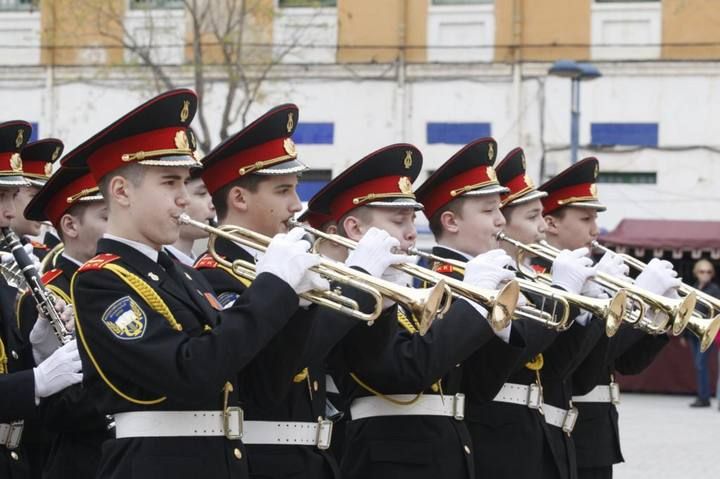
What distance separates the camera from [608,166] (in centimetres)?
2494

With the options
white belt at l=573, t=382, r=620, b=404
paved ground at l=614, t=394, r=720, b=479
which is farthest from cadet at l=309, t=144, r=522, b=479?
paved ground at l=614, t=394, r=720, b=479

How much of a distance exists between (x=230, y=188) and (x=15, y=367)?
1122 mm

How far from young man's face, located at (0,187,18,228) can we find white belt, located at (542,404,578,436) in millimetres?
2698

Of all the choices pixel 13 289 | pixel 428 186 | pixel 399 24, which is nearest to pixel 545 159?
pixel 399 24

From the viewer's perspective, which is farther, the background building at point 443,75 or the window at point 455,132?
the window at point 455,132

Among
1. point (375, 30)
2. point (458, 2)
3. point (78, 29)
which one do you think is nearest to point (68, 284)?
point (375, 30)

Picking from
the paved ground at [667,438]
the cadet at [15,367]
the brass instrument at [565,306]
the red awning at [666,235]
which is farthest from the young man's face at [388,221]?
the red awning at [666,235]

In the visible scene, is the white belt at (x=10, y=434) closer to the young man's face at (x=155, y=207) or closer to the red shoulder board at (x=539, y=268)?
the young man's face at (x=155, y=207)

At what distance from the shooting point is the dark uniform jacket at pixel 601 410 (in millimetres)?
8141

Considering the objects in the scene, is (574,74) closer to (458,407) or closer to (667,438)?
(667,438)

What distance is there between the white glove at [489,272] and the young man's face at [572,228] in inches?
105

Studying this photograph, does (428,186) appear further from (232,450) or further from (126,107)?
(126,107)

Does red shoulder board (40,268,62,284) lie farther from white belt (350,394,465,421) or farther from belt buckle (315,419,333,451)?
belt buckle (315,419,333,451)

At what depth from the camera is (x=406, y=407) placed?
6.52 meters
